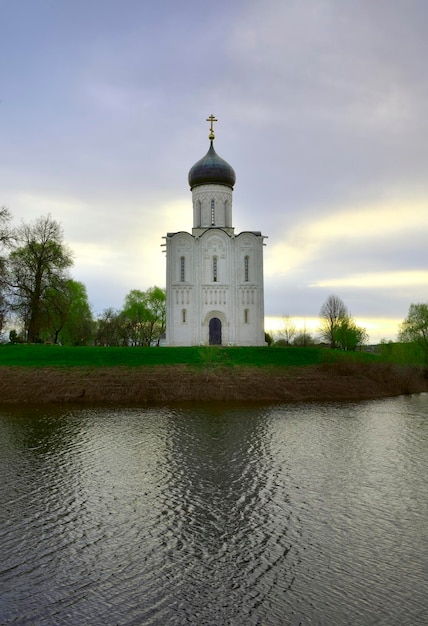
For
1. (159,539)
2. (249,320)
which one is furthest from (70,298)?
(159,539)

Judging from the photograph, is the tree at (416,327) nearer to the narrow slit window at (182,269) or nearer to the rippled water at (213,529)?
the narrow slit window at (182,269)

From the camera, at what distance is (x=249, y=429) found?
19.8m

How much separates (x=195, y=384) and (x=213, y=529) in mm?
21911

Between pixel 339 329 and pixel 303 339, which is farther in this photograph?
pixel 303 339

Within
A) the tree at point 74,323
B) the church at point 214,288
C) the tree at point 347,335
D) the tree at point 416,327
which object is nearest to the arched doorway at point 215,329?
the church at point 214,288

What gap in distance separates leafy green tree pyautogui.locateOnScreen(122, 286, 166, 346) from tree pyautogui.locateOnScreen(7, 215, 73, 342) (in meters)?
27.2

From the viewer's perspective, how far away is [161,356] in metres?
36.1

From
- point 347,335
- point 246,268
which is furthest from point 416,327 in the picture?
point 246,268

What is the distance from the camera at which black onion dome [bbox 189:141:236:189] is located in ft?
152

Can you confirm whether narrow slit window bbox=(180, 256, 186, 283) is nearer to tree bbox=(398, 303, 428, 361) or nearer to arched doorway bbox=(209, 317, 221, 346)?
arched doorway bbox=(209, 317, 221, 346)

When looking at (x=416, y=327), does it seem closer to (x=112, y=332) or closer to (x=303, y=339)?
(x=303, y=339)

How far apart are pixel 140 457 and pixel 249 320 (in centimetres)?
3024

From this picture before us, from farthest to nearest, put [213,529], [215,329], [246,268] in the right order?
[246,268]
[215,329]
[213,529]

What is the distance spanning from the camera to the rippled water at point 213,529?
684 cm
